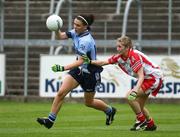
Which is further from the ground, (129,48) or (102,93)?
(129,48)

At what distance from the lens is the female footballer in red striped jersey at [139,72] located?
17.2 metres

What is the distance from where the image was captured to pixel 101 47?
1223 inches

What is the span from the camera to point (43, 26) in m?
34.0

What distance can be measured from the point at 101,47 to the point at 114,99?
236 cm

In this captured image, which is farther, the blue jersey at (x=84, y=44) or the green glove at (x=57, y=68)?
the blue jersey at (x=84, y=44)

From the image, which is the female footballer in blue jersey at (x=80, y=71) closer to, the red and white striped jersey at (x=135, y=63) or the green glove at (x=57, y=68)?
the green glove at (x=57, y=68)

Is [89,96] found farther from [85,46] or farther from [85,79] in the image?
[85,46]

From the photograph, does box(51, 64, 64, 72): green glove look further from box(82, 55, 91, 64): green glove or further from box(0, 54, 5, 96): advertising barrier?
box(0, 54, 5, 96): advertising barrier

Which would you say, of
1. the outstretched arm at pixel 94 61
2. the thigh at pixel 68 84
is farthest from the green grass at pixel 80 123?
the outstretched arm at pixel 94 61

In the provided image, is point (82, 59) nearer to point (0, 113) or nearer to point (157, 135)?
point (157, 135)

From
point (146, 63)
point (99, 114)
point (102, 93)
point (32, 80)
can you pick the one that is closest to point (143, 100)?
point (146, 63)

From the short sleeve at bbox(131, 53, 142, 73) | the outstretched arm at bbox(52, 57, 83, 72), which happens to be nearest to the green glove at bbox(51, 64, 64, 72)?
the outstretched arm at bbox(52, 57, 83, 72)

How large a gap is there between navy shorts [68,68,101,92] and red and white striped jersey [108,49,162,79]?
2.30 feet

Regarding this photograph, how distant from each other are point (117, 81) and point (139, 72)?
40.3 ft
